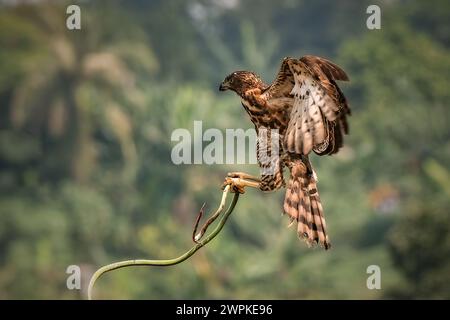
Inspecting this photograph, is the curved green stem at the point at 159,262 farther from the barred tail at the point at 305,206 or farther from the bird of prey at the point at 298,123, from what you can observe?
the barred tail at the point at 305,206

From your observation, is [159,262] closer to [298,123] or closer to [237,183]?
[237,183]

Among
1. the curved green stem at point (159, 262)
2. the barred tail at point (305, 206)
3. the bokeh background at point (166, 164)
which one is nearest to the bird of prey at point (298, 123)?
the barred tail at point (305, 206)

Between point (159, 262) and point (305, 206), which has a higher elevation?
point (305, 206)

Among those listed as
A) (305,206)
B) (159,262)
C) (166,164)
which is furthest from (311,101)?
(166,164)

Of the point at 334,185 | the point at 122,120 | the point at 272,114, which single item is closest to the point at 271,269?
the point at 334,185

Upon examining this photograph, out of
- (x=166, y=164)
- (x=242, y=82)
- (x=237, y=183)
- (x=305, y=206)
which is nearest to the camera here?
(x=237, y=183)

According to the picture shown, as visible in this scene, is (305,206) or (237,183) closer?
(237,183)
